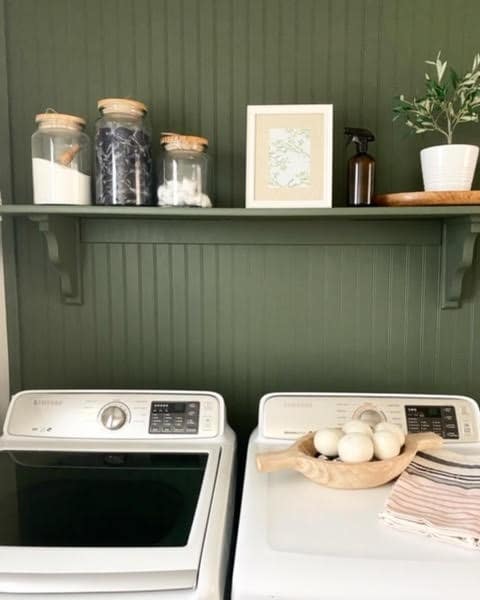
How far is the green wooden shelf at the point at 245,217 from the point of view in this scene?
4.29 ft

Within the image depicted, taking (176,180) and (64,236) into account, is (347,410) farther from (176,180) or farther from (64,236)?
(64,236)

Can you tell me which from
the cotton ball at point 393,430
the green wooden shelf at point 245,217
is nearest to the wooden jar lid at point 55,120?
the green wooden shelf at point 245,217

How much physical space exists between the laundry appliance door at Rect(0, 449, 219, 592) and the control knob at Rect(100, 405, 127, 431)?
0.29 feet

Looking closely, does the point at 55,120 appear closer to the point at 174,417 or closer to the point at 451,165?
the point at 174,417

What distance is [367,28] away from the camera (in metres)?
1.51

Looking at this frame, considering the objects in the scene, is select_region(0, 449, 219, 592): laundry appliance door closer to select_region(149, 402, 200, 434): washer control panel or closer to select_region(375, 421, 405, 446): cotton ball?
select_region(149, 402, 200, 434): washer control panel

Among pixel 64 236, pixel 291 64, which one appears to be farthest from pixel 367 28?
pixel 64 236

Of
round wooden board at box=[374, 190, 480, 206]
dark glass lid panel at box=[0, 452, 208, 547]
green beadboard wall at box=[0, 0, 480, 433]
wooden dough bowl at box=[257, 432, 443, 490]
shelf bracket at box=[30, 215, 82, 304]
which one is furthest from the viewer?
green beadboard wall at box=[0, 0, 480, 433]

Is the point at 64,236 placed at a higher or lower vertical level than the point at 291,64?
lower

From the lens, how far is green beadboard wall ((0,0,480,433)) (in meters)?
1.52

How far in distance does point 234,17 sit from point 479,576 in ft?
4.74

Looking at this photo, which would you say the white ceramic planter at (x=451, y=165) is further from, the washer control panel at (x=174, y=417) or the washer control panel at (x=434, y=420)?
the washer control panel at (x=174, y=417)

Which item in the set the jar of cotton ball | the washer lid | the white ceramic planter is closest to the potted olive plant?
the white ceramic planter

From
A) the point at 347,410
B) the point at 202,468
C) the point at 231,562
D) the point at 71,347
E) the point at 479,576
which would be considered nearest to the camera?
the point at 479,576
